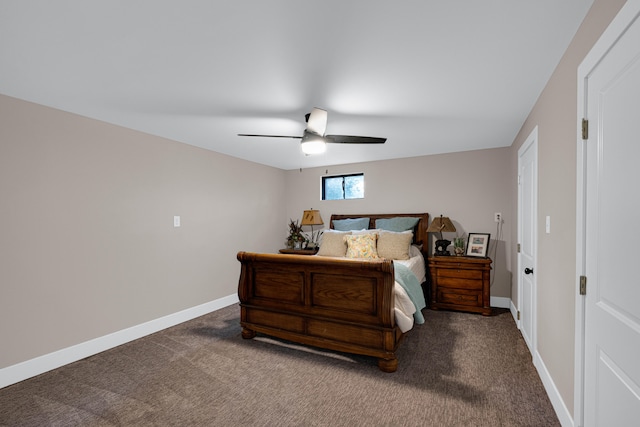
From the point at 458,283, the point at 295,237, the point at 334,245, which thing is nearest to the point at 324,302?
the point at 334,245

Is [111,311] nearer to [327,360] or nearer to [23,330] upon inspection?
[23,330]

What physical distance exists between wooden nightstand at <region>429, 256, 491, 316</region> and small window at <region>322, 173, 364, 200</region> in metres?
1.79

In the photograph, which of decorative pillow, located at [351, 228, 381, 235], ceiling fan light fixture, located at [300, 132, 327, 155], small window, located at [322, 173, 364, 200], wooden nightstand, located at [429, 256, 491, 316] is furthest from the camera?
small window, located at [322, 173, 364, 200]

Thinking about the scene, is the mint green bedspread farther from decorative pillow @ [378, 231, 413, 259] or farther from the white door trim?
the white door trim

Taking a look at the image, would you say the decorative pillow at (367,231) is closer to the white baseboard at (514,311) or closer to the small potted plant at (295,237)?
the small potted plant at (295,237)

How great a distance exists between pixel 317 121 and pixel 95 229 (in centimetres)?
245

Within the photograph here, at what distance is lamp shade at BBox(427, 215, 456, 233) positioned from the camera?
4.27 metres

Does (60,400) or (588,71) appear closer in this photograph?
(588,71)

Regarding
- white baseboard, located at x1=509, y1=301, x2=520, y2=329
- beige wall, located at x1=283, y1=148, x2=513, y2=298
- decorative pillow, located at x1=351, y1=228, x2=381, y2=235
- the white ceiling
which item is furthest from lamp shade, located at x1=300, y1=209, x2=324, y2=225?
white baseboard, located at x1=509, y1=301, x2=520, y2=329

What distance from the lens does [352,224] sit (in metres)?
5.00

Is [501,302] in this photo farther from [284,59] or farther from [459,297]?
[284,59]

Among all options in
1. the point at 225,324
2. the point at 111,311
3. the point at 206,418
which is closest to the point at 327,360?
the point at 206,418

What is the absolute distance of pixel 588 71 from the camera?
4.63 ft

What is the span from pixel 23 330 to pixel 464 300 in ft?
15.3
